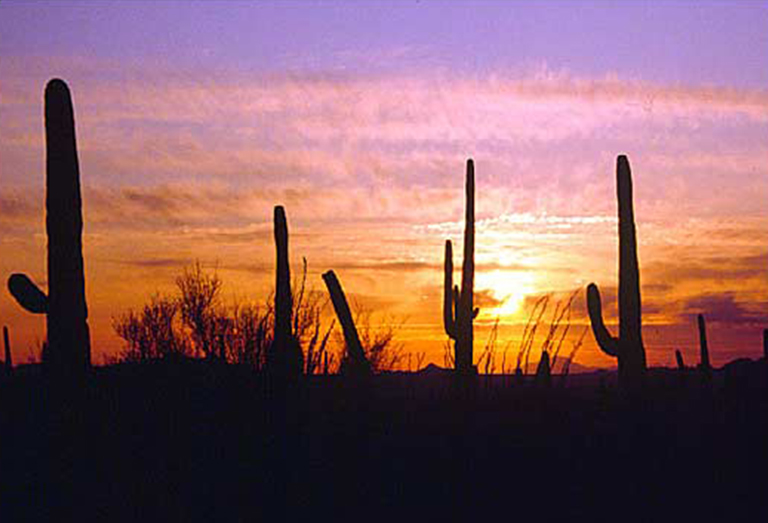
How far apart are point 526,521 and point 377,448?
6.98 feet

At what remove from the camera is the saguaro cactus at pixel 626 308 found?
1378 cm

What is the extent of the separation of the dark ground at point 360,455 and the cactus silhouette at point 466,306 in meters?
2.54

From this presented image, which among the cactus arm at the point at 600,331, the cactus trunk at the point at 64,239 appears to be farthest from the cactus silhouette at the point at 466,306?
the cactus trunk at the point at 64,239

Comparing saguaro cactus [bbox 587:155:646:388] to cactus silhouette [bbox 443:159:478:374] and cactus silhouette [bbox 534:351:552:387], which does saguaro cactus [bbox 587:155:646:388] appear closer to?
cactus silhouette [bbox 534:351:552:387]

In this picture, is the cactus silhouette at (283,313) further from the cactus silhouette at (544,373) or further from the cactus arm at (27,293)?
the cactus arm at (27,293)

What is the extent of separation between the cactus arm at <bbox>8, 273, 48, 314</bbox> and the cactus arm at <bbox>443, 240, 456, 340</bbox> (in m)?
6.62

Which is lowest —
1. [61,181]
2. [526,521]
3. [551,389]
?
[526,521]

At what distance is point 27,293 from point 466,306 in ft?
22.7

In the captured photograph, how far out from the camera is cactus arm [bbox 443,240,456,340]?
16.6 m

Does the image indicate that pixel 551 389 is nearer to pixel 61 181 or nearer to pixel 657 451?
pixel 657 451

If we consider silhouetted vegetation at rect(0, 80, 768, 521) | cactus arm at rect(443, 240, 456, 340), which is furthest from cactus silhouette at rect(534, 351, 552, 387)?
cactus arm at rect(443, 240, 456, 340)

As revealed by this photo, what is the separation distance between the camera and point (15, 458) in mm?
10086

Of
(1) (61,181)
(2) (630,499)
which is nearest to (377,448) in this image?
(2) (630,499)

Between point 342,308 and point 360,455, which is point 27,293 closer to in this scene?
point 360,455
